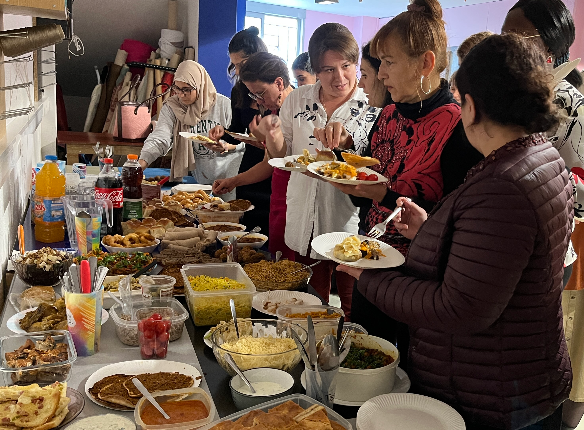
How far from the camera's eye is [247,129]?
3.72 meters

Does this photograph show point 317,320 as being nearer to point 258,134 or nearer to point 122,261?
point 122,261

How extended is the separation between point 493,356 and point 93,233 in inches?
63.4

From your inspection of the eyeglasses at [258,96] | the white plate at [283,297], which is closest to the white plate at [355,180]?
the white plate at [283,297]

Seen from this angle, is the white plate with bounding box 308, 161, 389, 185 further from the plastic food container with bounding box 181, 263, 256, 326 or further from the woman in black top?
the woman in black top

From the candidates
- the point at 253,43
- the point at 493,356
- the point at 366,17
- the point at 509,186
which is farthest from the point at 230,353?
the point at 366,17

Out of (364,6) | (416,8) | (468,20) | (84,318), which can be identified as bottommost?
(84,318)

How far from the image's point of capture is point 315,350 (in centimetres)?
121

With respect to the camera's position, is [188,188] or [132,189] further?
[188,188]

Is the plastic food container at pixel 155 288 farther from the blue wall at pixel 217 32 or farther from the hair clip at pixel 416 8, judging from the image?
the blue wall at pixel 217 32

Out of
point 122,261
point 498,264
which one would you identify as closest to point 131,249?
point 122,261

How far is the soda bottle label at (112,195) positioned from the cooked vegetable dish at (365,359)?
5.07ft

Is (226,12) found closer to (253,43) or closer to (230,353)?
(253,43)

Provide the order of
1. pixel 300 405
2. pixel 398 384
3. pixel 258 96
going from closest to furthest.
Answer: pixel 300 405, pixel 398 384, pixel 258 96

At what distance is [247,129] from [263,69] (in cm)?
60
